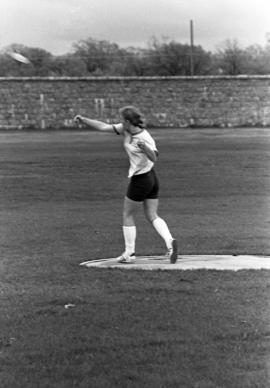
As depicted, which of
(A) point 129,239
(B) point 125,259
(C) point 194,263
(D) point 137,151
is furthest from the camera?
(A) point 129,239

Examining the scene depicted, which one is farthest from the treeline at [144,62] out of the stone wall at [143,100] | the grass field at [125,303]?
the grass field at [125,303]

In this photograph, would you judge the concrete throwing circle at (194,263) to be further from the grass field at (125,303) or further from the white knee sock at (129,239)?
the grass field at (125,303)

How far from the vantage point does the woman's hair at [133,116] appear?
10203mm

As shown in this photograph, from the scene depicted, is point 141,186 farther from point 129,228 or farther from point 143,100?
point 143,100

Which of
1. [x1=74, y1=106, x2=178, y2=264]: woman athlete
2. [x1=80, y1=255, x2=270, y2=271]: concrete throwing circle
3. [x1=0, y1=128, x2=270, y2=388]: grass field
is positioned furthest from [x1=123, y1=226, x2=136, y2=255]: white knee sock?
[x1=0, y1=128, x2=270, y2=388]: grass field

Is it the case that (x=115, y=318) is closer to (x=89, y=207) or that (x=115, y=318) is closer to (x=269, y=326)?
(x=269, y=326)

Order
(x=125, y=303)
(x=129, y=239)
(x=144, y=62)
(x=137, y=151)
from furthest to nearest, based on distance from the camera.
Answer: (x=144, y=62), (x=129, y=239), (x=137, y=151), (x=125, y=303)

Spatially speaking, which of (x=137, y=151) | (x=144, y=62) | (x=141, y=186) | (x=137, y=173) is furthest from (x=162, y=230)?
(x=144, y=62)

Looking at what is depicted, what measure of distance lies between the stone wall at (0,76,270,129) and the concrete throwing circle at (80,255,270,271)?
37931 mm

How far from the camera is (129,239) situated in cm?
1042

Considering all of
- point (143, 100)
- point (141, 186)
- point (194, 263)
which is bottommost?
point (143, 100)

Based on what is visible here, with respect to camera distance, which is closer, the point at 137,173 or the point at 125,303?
the point at 125,303

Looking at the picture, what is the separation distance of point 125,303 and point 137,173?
281 cm

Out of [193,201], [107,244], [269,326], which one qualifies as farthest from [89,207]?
[269,326]
